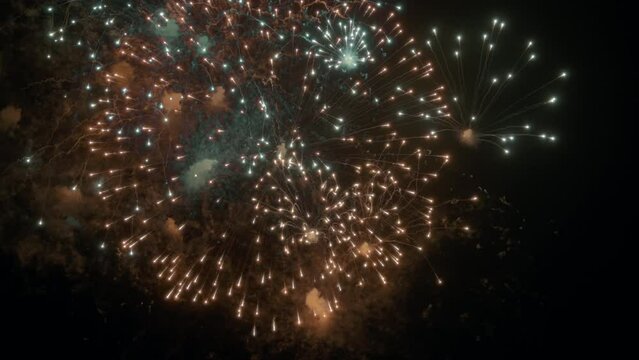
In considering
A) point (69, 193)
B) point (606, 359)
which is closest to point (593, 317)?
point (606, 359)

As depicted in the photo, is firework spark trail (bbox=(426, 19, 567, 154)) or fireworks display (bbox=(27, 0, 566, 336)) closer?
fireworks display (bbox=(27, 0, 566, 336))

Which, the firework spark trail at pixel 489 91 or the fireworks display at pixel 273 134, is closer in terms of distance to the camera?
the fireworks display at pixel 273 134

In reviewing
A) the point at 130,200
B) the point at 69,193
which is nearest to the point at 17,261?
the point at 69,193

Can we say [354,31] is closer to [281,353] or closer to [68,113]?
[68,113]

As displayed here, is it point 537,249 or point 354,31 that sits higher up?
point 354,31

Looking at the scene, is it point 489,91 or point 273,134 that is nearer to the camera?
point 273,134

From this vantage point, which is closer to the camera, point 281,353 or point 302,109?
point 281,353

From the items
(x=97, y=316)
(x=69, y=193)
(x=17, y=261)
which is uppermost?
(x=69, y=193)

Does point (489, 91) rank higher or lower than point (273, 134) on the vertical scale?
lower
